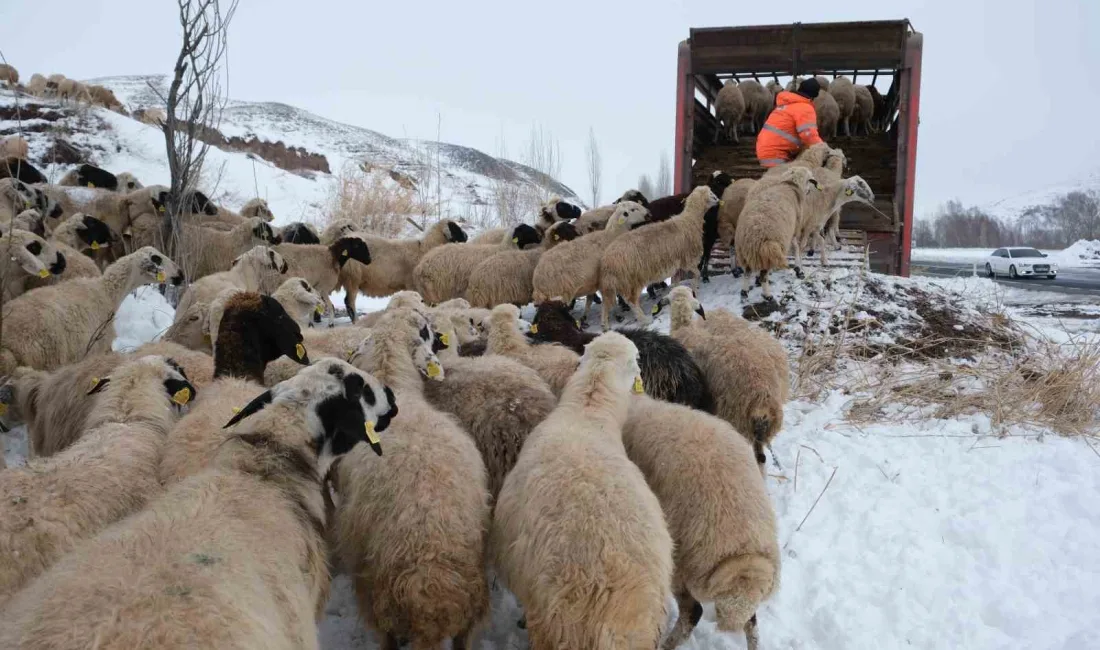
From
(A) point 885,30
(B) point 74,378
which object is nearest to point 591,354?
(B) point 74,378

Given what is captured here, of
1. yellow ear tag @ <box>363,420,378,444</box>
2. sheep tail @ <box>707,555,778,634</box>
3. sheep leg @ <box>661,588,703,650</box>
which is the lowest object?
sheep leg @ <box>661,588,703,650</box>

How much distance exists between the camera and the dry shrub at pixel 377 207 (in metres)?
14.8

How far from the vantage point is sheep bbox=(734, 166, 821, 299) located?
826cm

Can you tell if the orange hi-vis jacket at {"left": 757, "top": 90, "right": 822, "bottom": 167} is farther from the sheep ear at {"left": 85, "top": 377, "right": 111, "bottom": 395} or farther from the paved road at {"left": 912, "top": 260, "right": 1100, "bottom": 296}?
the paved road at {"left": 912, "top": 260, "right": 1100, "bottom": 296}

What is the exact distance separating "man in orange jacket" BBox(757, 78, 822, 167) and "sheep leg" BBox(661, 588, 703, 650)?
8.59 metres

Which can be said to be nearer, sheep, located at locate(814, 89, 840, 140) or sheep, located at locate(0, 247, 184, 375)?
sheep, located at locate(0, 247, 184, 375)

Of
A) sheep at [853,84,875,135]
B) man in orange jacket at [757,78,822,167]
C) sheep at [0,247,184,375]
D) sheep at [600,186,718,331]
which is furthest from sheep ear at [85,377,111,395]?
sheep at [853,84,875,135]

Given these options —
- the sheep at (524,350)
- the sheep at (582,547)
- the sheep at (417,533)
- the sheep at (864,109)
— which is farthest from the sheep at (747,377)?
the sheep at (864,109)

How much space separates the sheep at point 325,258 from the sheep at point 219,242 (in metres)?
0.27

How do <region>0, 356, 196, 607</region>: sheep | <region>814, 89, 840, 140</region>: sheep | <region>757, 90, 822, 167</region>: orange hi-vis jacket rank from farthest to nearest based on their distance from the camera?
<region>814, 89, 840, 140</region>: sheep
<region>757, 90, 822, 167</region>: orange hi-vis jacket
<region>0, 356, 196, 607</region>: sheep

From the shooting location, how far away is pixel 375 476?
126 inches

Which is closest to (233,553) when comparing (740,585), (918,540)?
(740,585)

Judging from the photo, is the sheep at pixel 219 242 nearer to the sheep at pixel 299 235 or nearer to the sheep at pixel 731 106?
the sheep at pixel 299 235

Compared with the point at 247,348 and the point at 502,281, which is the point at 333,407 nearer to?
the point at 247,348
